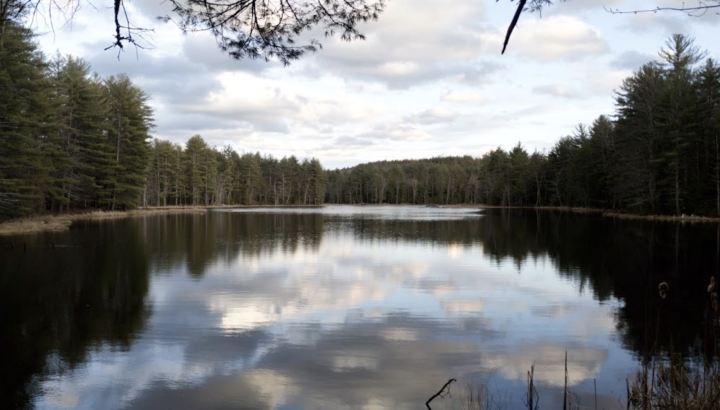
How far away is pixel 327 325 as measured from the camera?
10.5 metres

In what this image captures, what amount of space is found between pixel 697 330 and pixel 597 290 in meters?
4.31

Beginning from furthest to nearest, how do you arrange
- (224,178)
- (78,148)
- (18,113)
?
(224,178) → (78,148) → (18,113)

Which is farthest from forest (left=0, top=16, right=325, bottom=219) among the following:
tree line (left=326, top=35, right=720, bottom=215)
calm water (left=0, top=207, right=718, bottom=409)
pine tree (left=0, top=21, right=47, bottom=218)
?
tree line (left=326, top=35, right=720, bottom=215)

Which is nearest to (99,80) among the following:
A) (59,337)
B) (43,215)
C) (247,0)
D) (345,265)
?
(43,215)

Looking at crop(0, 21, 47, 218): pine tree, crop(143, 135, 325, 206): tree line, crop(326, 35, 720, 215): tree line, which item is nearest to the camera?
crop(0, 21, 47, 218): pine tree

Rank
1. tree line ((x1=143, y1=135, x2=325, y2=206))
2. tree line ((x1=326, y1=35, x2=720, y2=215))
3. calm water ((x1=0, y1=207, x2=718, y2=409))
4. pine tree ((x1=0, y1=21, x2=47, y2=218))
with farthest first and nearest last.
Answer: tree line ((x1=143, y1=135, x2=325, y2=206))
tree line ((x1=326, y1=35, x2=720, y2=215))
pine tree ((x1=0, y1=21, x2=47, y2=218))
calm water ((x1=0, y1=207, x2=718, y2=409))

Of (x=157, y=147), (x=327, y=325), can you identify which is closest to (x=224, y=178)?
(x=157, y=147)

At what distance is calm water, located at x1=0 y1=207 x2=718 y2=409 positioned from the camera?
7.08 m

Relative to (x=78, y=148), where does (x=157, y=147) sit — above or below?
above

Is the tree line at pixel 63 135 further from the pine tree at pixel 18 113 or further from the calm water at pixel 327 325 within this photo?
the calm water at pixel 327 325

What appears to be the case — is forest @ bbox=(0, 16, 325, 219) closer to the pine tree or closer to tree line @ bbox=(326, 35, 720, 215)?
the pine tree

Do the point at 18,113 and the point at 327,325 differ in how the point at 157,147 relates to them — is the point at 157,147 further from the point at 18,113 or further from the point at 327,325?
the point at 327,325

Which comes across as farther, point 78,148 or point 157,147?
point 157,147

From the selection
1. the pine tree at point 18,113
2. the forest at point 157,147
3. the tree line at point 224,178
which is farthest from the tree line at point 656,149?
the tree line at point 224,178
